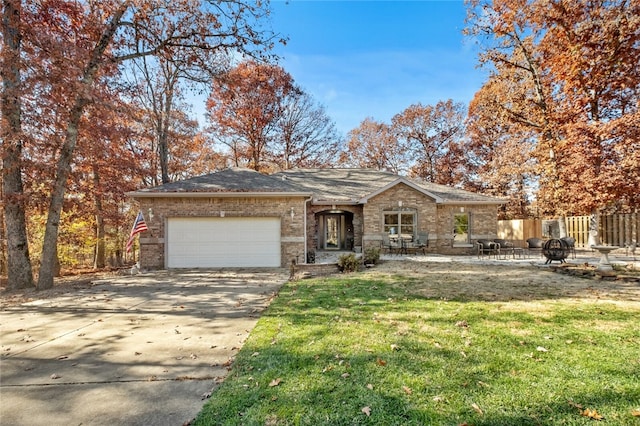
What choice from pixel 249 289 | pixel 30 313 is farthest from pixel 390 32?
pixel 30 313

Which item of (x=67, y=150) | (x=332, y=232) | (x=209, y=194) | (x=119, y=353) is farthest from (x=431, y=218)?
(x=67, y=150)

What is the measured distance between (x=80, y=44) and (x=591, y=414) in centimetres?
1411

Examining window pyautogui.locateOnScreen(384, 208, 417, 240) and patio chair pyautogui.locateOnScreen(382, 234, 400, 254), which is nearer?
patio chair pyautogui.locateOnScreen(382, 234, 400, 254)

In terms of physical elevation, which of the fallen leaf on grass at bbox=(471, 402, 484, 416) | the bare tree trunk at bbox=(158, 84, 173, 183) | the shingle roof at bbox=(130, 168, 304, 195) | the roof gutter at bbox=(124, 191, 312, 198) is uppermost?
the bare tree trunk at bbox=(158, 84, 173, 183)

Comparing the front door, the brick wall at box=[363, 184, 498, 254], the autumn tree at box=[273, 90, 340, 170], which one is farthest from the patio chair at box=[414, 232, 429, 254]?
the autumn tree at box=[273, 90, 340, 170]

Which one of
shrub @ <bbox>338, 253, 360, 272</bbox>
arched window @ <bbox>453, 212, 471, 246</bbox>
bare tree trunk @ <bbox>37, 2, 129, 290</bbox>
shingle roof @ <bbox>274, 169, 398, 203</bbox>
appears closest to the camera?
bare tree trunk @ <bbox>37, 2, 129, 290</bbox>

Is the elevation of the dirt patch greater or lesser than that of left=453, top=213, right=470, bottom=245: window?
lesser

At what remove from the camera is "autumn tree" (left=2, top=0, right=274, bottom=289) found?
8719 mm

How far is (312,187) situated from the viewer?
1838 cm

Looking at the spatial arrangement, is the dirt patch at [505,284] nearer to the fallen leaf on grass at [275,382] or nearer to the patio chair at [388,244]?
the fallen leaf on grass at [275,382]

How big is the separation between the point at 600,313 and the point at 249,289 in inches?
292

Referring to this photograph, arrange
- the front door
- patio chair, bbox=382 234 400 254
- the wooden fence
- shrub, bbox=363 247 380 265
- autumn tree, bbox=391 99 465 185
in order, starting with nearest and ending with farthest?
1. shrub, bbox=363 247 380 265
2. the wooden fence
3. patio chair, bbox=382 234 400 254
4. the front door
5. autumn tree, bbox=391 99 465 185

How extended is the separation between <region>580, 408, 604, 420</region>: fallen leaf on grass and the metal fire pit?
10512mm

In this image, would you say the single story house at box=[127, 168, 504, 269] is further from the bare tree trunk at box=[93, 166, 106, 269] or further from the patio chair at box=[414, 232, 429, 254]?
the patio chair at box=[414, 232, 429, 254]
